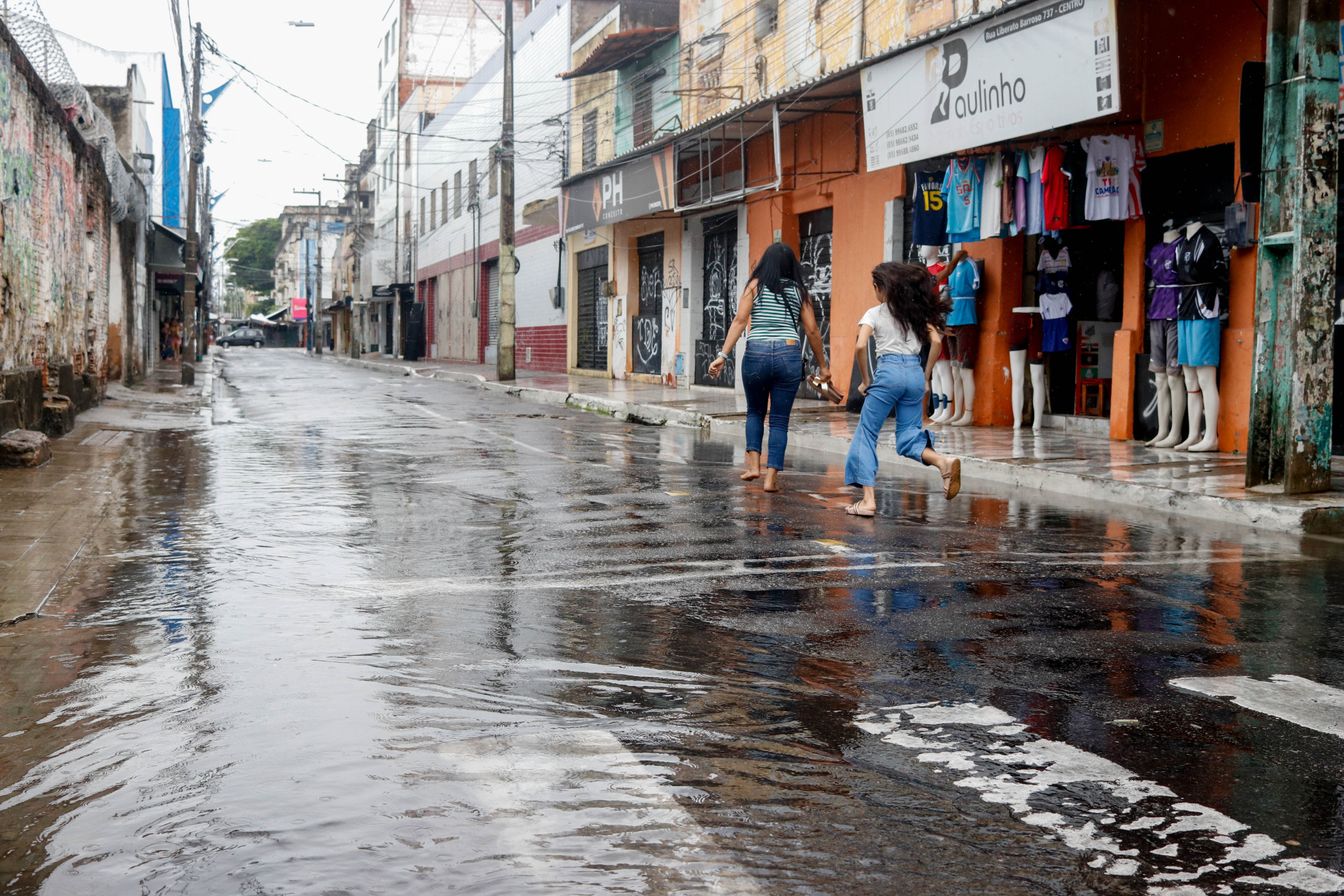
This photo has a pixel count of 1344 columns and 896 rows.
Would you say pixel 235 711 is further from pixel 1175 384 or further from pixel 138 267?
pixel 138 267

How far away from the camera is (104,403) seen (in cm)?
1780

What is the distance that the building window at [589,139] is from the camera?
30.8 metres

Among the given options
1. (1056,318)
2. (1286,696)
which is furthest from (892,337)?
(1056,318)

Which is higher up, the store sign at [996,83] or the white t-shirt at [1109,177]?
the store sign at [996,83]

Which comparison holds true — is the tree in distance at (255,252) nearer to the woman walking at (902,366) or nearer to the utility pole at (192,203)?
the utility pole at (192,203)

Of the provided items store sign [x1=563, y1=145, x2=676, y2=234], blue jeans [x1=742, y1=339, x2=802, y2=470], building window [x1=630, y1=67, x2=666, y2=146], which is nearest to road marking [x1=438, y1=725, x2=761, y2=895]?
blue jeans [x1=742, y1=339, x2=802, y2=470]

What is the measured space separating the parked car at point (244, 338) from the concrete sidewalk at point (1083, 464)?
3126 inches

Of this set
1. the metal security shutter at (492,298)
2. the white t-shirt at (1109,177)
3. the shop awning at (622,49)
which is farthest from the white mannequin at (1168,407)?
the metal security shutter at (492,298)

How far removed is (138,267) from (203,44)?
6.70m

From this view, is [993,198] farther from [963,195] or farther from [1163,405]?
[1163,405]

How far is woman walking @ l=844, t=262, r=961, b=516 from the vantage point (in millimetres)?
8094

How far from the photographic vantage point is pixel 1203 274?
11.2 m

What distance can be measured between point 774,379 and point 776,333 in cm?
33

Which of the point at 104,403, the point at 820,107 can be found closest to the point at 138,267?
the point at 104,403
